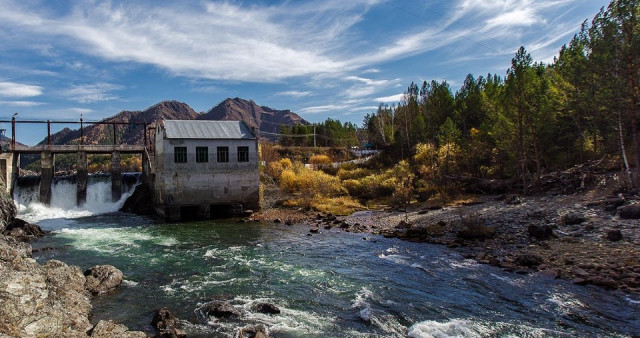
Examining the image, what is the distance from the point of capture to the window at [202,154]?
126 feet

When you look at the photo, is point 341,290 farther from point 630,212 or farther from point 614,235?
point 630,212

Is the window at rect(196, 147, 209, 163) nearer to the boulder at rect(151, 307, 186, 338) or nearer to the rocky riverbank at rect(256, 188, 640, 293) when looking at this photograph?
the rocky riverbank at rect(256, 188, 640, 293)

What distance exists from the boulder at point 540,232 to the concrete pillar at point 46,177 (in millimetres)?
49054

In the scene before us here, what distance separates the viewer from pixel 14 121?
47062mm

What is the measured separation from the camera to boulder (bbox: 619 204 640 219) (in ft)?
75.5

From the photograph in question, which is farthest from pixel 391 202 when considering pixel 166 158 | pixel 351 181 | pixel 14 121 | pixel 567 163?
pixel 14 121

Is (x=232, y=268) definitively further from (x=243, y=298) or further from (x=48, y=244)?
(x=48, y=244)

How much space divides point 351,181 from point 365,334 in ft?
128

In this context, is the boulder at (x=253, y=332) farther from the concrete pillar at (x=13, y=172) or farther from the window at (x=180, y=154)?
the concrete pillar at (x=13, y=172)

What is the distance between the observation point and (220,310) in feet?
45.2

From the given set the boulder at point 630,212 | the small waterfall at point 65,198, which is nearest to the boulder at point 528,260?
the boulder at point 630,212

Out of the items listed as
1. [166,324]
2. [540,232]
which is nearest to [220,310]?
[166,324]

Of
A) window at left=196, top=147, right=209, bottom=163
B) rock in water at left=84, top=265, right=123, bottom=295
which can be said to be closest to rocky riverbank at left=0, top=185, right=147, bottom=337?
rock in water at left=84, top=265, right=123, bottom=295

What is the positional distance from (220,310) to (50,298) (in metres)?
5.50
